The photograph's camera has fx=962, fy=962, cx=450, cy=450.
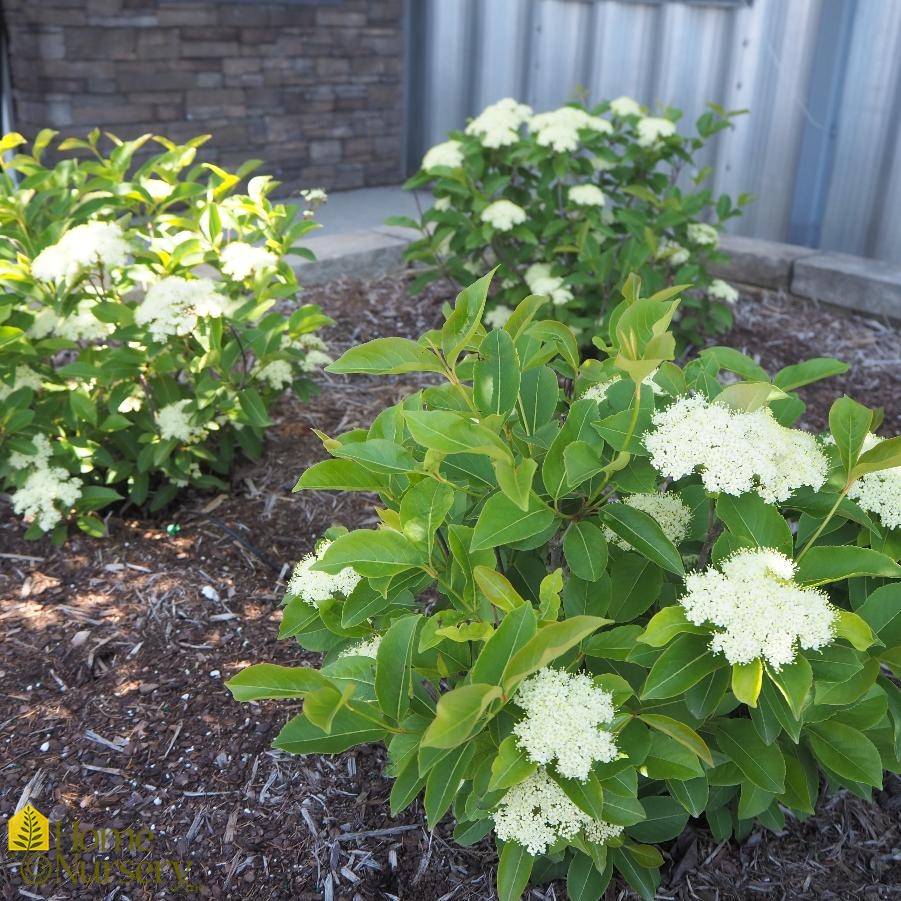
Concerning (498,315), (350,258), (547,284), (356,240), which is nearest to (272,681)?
(547,284)

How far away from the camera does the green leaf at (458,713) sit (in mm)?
1101

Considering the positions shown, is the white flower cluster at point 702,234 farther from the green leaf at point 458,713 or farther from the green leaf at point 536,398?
the green leaf at point 458,713

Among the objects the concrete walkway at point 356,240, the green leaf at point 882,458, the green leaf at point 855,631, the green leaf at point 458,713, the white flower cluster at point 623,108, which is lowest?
the concrete walkway at point 356,240

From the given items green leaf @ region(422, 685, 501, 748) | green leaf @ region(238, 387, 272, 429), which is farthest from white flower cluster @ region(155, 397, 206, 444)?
green leaf @ region(422, 685, 501, 748)

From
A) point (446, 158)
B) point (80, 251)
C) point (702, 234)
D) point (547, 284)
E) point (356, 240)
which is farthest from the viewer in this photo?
point (356, 240)

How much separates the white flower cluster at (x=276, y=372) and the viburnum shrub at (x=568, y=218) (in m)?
1.05

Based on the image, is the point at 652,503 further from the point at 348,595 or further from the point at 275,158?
the point at 275,158

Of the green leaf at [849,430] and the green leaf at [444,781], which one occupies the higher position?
the green leaf at [849,430]

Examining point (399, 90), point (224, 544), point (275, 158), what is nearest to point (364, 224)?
point (275, 158)

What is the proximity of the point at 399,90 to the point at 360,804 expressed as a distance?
531 cm

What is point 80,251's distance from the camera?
7.32ft

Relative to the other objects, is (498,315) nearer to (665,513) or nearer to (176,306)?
(176,306)

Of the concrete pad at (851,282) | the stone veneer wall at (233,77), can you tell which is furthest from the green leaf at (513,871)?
the stone veneer wall at (233,77)

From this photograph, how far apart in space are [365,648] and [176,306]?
3.86 ft
